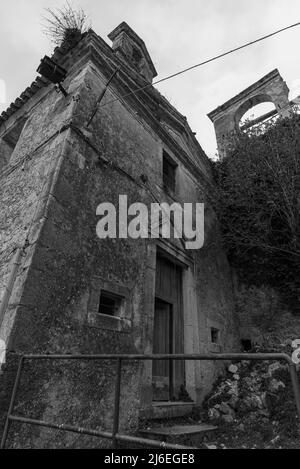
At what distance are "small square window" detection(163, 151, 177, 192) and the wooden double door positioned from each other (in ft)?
6.62

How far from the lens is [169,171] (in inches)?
276

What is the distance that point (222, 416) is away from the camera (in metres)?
4.47

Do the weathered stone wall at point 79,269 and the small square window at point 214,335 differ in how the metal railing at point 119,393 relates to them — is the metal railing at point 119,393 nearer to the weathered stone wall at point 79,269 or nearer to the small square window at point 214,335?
the weathered stone wall at point 79,269

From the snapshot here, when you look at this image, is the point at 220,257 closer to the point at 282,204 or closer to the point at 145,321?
the point at 282,204

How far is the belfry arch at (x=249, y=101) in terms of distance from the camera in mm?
11883

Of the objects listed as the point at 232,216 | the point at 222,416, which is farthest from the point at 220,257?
the point at 222,416

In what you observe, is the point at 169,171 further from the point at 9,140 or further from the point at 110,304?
the point at 110,304

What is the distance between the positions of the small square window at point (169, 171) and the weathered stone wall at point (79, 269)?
92cm

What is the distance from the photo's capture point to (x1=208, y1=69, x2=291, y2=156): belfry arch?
11883 mm

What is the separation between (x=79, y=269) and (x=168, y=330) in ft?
8.16

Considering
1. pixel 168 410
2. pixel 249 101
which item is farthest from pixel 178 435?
pixel 249 101

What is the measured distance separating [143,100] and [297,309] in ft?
19.9

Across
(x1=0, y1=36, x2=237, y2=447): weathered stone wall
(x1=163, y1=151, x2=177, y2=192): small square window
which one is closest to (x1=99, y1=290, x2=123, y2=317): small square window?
(x1=0, y1=36, x2=237, y2=447): weathered stone wall

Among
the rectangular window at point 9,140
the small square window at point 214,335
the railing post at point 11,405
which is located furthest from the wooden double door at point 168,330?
the rectangular window at point 9,140
